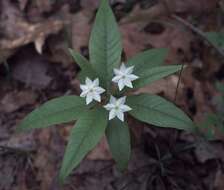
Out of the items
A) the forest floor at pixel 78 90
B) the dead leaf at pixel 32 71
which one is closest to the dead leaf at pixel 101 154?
the forest floor at pixel 78 90

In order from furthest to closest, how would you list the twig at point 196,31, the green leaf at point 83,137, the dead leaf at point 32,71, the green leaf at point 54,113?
the dead leaf at point 32,71 < the twig at point 196,31 < the green leaf at point 54,113 < the green leaf at point 83,137

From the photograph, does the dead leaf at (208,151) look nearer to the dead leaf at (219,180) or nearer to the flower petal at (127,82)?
the dead leaf at (219,180)

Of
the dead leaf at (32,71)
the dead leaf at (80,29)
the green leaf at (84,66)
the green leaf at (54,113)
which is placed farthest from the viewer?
the dead leaf at (80,29)

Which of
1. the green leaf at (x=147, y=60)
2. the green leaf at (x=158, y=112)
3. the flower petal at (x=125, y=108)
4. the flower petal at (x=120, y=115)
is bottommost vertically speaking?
the green leaf at (x=158, y=112)

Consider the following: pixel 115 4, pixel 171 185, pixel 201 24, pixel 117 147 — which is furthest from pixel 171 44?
pixel 117 147

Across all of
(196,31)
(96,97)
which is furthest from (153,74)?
(196,31)

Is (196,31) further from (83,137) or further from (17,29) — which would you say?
(83,137)

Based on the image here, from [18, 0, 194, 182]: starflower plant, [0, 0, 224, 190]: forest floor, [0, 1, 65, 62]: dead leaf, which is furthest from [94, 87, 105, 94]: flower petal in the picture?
[0, 1, 65, 62]: dead leaf

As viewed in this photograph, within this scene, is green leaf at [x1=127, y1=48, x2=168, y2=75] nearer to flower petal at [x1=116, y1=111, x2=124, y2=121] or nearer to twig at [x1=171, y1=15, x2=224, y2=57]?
flower petal at [x1=116, y1=111, x2=124, y2=121]
